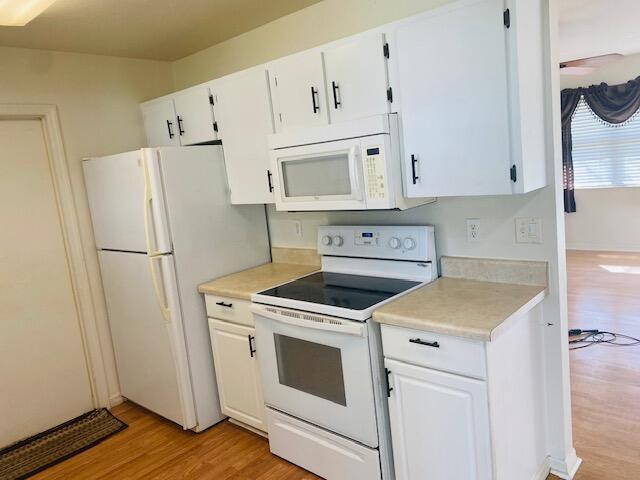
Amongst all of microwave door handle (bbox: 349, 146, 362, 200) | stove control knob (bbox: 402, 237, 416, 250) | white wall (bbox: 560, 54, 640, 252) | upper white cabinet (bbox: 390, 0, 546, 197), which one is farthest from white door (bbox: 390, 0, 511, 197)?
white wall (bbox: 560, 54, 640, 252)

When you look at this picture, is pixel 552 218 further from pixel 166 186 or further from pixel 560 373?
pixel 166 186

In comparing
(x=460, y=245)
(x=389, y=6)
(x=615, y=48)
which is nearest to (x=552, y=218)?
(x=460, y=245)

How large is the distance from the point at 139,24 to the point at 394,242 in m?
1.90

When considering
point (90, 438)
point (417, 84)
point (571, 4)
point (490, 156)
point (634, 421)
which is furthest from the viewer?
point (571, 4)

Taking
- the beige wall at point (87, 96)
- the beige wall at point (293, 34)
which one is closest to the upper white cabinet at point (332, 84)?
the beige wall at point (293, 34)

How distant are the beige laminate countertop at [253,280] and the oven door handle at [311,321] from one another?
187 millimetres

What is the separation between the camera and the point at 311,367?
2283 mm

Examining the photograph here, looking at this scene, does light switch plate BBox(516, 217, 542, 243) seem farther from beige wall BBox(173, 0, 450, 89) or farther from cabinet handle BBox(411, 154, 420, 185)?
beige wall BBox(173, 0, 450, 89)

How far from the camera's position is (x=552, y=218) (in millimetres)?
2086

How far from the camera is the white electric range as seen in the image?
81.7 inches

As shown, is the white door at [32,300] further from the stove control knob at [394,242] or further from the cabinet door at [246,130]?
the stove control knob at [394,242]

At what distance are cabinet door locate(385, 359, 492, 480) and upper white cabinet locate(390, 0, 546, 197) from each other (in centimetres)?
77

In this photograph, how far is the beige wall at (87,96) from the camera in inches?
116

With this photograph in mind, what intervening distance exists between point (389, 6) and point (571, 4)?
1904 mm
